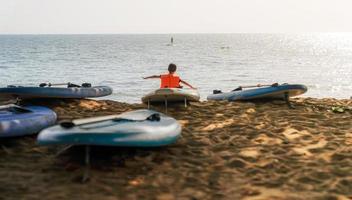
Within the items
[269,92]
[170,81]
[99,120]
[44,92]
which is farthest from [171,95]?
[99,120]

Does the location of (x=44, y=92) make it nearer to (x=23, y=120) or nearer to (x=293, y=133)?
(x=23, y=120)

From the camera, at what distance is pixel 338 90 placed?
3506cm

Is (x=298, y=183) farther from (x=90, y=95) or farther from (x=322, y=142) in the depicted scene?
(x=90, y=95)

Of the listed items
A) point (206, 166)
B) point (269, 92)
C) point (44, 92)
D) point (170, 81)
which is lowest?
point (206, 166)

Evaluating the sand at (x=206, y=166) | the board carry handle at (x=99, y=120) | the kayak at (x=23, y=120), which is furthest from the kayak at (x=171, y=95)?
the board carry handle at (x=99, y=120)

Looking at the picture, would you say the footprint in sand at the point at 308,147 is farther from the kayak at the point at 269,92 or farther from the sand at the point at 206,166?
the kayak at the point at 269,92

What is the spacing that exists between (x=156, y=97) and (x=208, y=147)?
3712mm

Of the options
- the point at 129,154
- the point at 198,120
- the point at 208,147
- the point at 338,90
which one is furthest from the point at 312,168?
the point at 338,90

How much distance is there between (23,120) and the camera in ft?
24.8

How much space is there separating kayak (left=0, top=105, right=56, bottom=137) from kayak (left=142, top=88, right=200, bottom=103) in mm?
2890

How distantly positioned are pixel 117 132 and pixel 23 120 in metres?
2.54

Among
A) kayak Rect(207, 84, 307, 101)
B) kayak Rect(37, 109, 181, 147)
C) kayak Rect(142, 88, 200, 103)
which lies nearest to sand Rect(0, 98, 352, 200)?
kayak Rect(37, 109, 181, 147)

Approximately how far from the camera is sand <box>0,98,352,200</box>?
215 inches

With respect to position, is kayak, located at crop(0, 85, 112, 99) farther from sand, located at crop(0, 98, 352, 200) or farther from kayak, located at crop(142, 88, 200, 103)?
sand, located at crop(0, 98, 352, 200)
